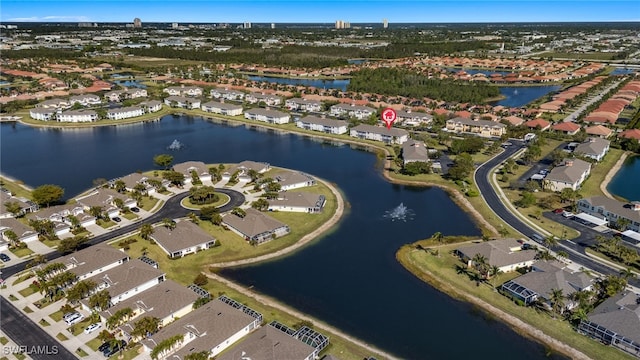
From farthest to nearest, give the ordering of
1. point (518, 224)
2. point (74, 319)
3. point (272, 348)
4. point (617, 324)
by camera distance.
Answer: point (518, 224) → point (74, 319) → point (617, 324) → point (272, 348)

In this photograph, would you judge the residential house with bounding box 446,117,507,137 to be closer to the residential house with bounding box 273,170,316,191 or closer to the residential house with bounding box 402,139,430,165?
the residential house with bounding box 402,139,430,165

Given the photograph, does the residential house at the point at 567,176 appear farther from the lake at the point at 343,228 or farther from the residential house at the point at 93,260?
the residential house at the point at 93,260

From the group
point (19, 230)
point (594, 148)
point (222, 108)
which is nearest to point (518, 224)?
point (594, 148)

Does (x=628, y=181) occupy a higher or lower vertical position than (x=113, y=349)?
higher

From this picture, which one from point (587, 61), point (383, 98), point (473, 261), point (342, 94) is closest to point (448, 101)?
point (383, 98)

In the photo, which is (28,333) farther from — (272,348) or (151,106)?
(151,106)

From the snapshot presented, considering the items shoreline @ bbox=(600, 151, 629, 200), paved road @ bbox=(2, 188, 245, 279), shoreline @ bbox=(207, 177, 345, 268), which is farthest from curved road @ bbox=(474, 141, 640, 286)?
paved road @ bbox=(2, 188, 245, 279)

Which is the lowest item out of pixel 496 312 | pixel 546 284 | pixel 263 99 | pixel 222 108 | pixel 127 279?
pixel 496 312
